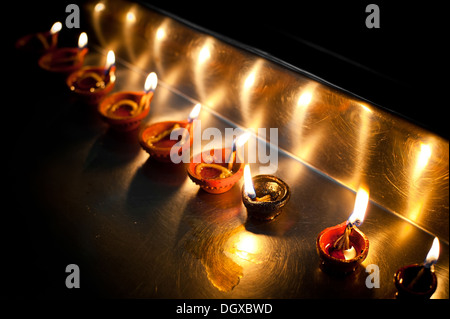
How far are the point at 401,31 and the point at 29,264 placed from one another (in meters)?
1.88

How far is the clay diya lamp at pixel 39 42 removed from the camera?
2.39 m

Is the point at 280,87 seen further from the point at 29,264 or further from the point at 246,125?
the point at 29,264

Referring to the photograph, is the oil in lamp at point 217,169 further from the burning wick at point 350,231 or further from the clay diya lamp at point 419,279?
the clay diya lamp at point 419,279

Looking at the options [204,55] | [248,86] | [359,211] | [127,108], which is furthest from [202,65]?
[359,211]

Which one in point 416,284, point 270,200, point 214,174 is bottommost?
point 416,284

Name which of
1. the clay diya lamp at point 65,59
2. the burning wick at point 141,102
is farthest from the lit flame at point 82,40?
the burning wick at point 141,102

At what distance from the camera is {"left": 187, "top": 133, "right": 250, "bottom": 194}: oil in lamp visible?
1562mm

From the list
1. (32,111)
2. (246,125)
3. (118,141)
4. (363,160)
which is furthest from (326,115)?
(32,111)

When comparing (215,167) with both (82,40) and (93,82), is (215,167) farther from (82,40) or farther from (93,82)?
(82,40)

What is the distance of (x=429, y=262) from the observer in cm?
116

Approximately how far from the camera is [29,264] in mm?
1501

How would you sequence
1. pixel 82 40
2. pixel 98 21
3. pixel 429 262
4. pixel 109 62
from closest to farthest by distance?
pixel 429 262 → pixel 109 62 → pixel 82 40 → pixel 98 21

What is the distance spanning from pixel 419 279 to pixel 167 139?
1.18m

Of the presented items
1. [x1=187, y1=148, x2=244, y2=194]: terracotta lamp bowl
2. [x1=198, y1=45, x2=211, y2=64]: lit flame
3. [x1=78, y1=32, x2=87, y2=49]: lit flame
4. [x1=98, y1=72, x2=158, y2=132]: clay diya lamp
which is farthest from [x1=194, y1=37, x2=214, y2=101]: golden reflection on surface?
[x1=78, y1=32, x2=87, y2=49]: lit flame
